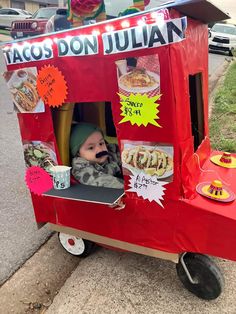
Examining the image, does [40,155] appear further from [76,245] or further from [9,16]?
[9,16]

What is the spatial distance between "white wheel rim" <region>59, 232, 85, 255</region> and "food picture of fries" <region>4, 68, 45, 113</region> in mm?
958

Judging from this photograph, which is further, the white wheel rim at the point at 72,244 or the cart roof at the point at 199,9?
the white wheel rim at the point at 72,244

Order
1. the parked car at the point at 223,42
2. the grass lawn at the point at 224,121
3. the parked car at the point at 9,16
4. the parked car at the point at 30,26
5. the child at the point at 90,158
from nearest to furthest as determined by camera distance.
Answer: the child at the point at 90,158, the grass lawn at the point at 224,121, the parked car at the point at 30,26, the parked car at the point at 223,42, the parked car at the point at 9,16

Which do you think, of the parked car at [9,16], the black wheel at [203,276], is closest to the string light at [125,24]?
the black wheel at [203,276]

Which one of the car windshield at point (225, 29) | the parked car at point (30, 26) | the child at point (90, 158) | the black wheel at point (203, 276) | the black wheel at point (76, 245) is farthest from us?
the car windshield at point (225, 29)

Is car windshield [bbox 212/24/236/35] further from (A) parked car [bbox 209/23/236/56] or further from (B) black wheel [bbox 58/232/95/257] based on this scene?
(B) black wheel [bbox 58/232/95/257]

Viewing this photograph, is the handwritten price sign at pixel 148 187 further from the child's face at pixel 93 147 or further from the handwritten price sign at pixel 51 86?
the handwritten price sign at pixel 51 86

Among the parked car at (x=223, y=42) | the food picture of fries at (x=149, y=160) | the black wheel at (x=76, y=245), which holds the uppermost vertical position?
the food picture of fries at (x=149, y=160)

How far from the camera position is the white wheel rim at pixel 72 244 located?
254cm

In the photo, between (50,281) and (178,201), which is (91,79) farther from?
(50,281)

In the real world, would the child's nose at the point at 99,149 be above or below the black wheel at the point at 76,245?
above

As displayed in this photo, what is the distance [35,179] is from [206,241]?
3.82 ft

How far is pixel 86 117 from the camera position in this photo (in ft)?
9.41

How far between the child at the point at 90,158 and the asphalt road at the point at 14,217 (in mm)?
811
